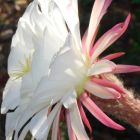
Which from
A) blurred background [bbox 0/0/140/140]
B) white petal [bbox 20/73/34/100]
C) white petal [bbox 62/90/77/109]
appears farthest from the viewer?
blurred background [bbox 0/0/140/140]

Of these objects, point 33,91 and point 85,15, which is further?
point 85,15

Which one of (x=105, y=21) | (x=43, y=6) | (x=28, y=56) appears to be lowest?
(x=105, y=21)

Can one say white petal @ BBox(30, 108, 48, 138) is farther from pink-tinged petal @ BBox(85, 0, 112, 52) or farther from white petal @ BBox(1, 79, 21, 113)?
pink-tinged petal @ BBox(85, 0, 112, 52)

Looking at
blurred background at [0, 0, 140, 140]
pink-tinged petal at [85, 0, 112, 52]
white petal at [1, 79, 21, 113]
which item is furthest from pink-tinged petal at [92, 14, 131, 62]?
blurred background at [0, 0, 140, 140]

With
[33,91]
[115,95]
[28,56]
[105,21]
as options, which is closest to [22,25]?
[28,56]

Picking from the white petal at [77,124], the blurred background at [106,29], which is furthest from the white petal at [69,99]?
the blurred background at [106,29]

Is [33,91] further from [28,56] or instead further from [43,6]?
[43,6]

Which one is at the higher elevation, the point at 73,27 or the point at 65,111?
the point at 73,27

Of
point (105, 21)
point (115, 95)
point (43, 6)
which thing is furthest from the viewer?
point (105, 21)
